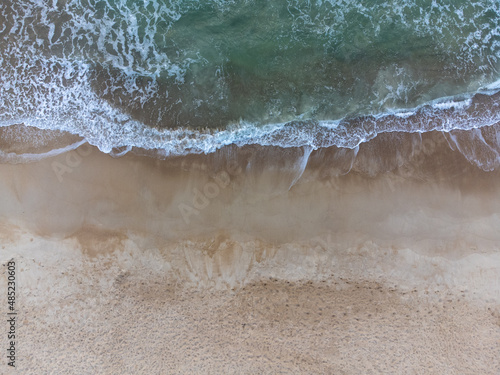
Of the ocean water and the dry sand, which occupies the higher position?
the ocean water

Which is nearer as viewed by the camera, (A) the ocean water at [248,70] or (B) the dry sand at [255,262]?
(B) the dry sand at [255,262]

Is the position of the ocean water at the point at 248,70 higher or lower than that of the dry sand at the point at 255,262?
higher

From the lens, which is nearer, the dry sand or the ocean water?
the dry sand

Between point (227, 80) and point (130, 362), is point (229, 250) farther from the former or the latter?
point (227, 80)

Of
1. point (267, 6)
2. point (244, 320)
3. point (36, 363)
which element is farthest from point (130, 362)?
point (267, 6)
